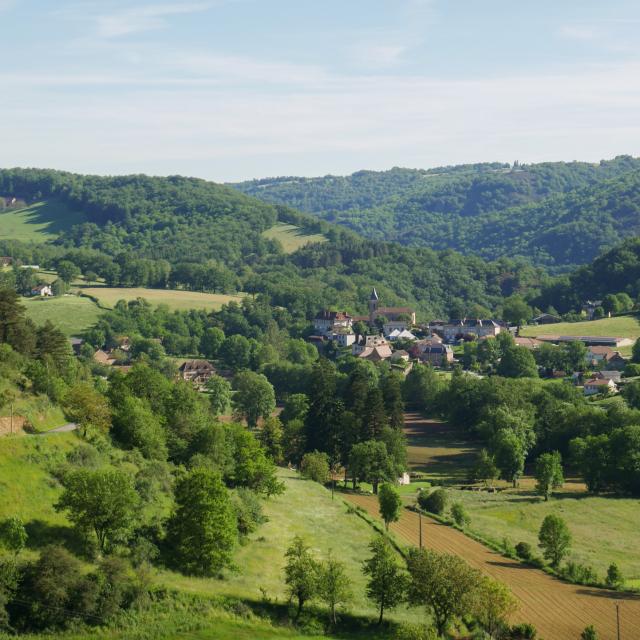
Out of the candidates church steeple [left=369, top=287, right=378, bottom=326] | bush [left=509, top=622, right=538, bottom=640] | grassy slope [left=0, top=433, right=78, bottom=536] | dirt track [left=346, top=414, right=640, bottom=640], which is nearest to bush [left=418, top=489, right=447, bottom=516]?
dirt track [left=346, top=414, right=640, bottom=640]

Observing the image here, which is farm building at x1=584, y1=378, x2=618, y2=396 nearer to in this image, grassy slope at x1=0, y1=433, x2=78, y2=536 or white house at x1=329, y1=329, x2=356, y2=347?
white house at x1=329, y1=329, x2=356, y2=347

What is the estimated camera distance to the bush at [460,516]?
64.1 metres

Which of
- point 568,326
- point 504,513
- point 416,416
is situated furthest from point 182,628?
point 568,326

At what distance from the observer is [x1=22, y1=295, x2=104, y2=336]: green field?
152375 mm

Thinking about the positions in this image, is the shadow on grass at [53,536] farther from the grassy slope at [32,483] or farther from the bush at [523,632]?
the bush at [523,632]

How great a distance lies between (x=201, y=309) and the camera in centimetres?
17450

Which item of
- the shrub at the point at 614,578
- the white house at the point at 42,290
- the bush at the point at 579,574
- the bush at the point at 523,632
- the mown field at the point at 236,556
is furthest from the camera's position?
the white house at the point at 42,290

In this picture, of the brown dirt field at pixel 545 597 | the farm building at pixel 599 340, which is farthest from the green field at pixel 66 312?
the brown dirt field at pixel 545 597

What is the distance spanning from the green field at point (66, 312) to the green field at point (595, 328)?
68.7 m

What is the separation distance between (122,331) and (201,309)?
22581 millimetres

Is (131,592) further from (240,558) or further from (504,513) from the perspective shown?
(504,513)

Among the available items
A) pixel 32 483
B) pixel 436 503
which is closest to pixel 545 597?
pixel 436 503

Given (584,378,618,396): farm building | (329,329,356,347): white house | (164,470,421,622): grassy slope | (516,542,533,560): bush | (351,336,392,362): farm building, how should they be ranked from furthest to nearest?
(329,329,356,347): white house → (351,336,392,362): farm building → (584,378,618,396): farm building → (516,542,533,560): bush → (164,470,421,622): grassy slope

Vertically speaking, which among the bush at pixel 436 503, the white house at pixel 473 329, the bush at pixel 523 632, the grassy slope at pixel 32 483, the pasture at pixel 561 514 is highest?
the grassy slope at pixel 32 483
